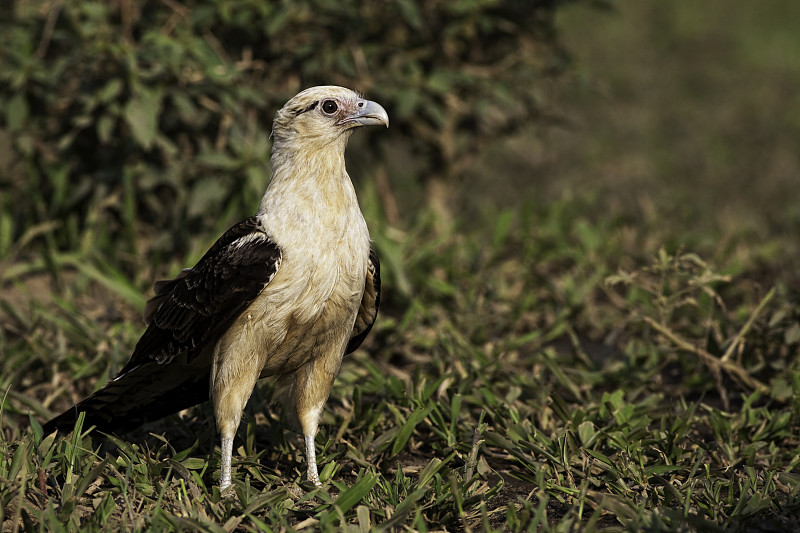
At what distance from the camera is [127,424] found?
14.4 feet

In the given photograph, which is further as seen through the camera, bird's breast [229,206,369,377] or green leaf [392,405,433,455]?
green leaf [392,405,433,455]

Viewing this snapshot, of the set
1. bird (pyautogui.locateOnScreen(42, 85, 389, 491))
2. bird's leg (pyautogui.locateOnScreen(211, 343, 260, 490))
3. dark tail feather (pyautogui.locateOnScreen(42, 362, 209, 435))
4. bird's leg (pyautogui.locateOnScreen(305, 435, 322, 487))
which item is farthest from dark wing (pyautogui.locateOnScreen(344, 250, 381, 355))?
dark tail feather (pyautogui.locateOnScreen(42, 362, 209, 435))

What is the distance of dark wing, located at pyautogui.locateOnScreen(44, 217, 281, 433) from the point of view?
3852 millimetres

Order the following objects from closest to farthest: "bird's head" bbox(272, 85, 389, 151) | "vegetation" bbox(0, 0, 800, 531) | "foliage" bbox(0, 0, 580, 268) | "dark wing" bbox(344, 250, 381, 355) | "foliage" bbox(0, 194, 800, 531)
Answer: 1. "foliage" bbox(0, 194, 800, 531)
2. "vegetation" bbox(0, 0, 800, 531)
3. "bird's head" bbox(272, 85, 389, 151)
4. "dark wing" bbox(344, 250, 381, 355)
5. "foliage" bbox(0, 0, 580, 268)

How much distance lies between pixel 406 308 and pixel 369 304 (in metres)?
1.96

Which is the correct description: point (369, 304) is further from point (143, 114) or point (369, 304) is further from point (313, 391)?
point (143, 114)

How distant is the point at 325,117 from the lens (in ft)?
13.7

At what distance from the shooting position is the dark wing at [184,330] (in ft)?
12.6

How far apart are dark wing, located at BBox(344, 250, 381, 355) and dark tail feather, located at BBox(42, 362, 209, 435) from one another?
2.51 feet

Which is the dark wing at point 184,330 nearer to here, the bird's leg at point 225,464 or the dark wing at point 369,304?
the bird's leg at point 225,464

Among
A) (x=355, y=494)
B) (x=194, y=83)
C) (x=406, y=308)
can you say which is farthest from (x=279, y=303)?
(x=194, y=83)

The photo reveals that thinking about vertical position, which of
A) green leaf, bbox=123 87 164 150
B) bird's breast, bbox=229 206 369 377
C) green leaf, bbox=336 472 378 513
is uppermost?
green leaf, bbox=123 87 164 150

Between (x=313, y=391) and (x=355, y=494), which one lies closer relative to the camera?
(x=355, y=494)

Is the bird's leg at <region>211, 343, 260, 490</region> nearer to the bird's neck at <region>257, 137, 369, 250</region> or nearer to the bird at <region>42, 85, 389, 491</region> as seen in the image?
the bird at <region>42, 85, 389, 491</region>
